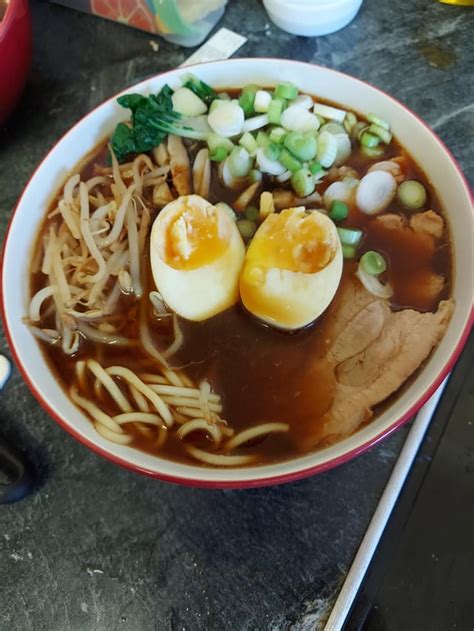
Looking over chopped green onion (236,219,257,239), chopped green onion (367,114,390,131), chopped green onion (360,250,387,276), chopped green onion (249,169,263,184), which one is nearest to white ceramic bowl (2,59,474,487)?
chopped green onion (367,114,390,131)

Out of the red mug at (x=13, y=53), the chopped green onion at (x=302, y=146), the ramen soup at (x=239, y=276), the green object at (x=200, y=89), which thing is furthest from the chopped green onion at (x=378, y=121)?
the red mug at (x=13, y=53)

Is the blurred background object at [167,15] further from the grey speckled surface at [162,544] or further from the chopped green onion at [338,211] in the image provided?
the grey speckled surface at [162,544]

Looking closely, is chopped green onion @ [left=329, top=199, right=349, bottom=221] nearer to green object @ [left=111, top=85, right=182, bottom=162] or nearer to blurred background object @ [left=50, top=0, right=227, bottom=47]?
green object @ [left=111, top=85, right=182, bottom=162]

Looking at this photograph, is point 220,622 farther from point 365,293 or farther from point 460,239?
point 460,239

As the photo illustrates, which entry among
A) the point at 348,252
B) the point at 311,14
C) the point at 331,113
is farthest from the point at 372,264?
the point at 311,14

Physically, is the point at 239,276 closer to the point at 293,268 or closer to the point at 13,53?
the point at 293,268
